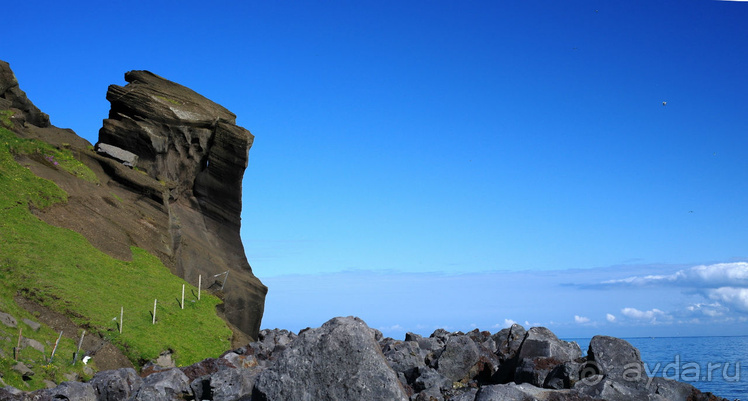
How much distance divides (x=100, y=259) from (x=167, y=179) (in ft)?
65.7

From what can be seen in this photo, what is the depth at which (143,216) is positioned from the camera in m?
51.6

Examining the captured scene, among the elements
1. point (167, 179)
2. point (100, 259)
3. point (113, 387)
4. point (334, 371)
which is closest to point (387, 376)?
point (334, 371)

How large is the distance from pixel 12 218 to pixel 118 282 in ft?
26.0

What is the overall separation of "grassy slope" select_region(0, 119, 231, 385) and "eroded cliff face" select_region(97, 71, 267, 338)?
29.9ft

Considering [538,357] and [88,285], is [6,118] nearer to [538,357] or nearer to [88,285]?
[88,285]

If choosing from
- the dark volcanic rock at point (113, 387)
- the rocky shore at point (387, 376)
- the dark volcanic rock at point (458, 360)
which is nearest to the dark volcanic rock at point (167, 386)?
the rocky shore at point (387, 376)

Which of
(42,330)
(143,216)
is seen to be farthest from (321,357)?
(143,216)

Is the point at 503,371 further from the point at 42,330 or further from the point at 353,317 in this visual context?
the point at 42,330

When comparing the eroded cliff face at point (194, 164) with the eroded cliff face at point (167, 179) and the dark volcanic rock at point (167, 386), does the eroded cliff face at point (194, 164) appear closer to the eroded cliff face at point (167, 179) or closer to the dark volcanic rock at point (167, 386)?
the eroded cliff face at point (167, 179)

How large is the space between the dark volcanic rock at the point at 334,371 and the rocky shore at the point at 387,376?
0.07 feet

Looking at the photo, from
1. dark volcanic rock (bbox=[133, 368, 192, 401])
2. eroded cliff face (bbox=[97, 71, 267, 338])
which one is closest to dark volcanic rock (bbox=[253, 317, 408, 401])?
dark volcanic rock (bbox=[133, 368, 192, 401])

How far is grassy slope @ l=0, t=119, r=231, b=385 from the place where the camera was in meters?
35.1

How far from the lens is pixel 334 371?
13.8 metres

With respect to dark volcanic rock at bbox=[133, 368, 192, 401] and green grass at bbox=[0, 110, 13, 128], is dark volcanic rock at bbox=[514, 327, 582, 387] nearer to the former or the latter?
dark volcanic rock at bbox=[133, 368, 192, 401]
